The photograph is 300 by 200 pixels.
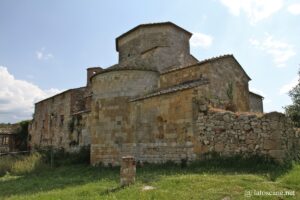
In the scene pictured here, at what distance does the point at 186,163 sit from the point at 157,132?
195 cm

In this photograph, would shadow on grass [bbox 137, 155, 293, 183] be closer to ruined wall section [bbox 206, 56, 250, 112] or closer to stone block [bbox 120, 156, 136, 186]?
stone block [bbox 120, 156, 136, 186]

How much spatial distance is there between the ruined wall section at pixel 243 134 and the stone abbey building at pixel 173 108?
0.10 ft

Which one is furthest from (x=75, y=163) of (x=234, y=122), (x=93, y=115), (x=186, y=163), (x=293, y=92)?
(x=293, y=92)

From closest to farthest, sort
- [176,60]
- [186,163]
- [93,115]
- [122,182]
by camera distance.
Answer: [122,182] → [186,163] → [93,115] → [176,60]

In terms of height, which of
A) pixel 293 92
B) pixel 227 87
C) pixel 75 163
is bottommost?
pixel 75 163

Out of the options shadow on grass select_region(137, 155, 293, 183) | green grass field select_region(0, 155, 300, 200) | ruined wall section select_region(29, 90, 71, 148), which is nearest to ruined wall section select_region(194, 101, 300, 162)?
shadow on grass select_region(137, 155, 293, 183)

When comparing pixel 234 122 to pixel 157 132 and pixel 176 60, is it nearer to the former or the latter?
pixel 157 132

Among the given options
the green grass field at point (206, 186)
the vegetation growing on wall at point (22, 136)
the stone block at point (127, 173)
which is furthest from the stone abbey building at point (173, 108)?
the vegetation growing on wall at point (22, 136)

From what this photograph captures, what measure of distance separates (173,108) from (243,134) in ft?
9.89

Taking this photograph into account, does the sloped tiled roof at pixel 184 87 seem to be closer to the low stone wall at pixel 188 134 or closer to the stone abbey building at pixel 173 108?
the stone abbey building at pixel 173 108

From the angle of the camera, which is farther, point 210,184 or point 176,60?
point 176,60

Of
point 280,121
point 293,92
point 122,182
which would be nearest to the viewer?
point 122,182

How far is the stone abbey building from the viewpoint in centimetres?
957

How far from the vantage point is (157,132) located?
11789 millimetres
